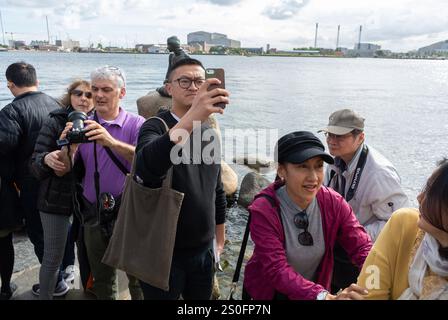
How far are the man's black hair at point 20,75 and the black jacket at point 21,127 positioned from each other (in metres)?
0.14

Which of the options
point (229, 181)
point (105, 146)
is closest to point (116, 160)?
point (105, 146)

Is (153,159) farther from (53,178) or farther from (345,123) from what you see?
(345,123)

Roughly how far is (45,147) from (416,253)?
3008 millimetres

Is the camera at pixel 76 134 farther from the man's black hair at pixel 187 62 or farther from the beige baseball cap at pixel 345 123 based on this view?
the beige baseball cap at pixel 345 123

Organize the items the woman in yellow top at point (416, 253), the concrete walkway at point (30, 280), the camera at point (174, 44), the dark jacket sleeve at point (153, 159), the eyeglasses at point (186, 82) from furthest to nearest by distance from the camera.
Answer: the camera at point (174, 44) → the concrete walkway at point (30, 280) → the eyeglasses at point (186, 82) → the dark jacket sleeve at point (153, 159) → the woman in yellow top at point (416, 253)

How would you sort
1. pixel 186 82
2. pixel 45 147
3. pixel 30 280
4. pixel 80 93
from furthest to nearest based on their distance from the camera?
pixel 30 280, pixel 80 93, pixel 45 147, pixel 186 82

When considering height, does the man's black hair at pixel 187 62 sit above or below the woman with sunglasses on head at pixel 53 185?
above

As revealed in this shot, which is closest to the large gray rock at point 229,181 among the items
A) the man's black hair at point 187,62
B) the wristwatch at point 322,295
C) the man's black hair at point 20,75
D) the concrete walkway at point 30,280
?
the concrete walkway at point 30,280

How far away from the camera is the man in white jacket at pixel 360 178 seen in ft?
10.6

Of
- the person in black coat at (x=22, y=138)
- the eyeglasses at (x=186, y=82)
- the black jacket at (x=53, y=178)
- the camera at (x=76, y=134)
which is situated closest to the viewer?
the eyeglasses at (x=186, y=82)

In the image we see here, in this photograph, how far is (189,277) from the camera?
286cm

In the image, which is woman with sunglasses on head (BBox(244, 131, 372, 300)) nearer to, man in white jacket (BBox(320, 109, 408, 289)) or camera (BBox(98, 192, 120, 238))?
man in white jacket (BBox(320, 109, 408, 289))

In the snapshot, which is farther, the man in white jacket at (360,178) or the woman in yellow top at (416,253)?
the man in white jacket at (360,178)

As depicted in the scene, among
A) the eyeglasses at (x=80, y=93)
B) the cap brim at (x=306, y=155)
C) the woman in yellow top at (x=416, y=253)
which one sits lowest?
the woman in yellow top at (x=416, y=253)
